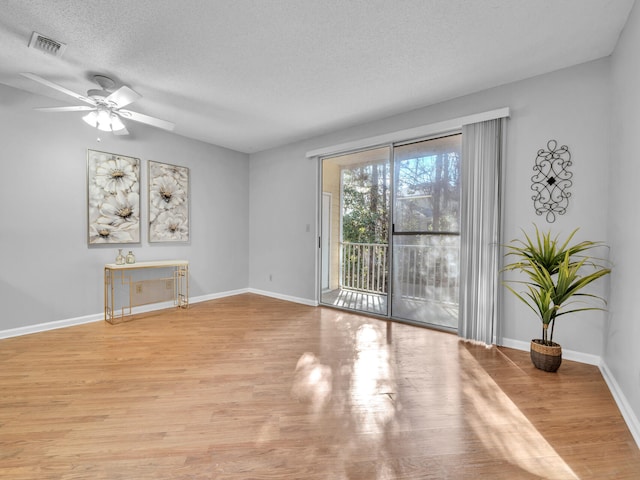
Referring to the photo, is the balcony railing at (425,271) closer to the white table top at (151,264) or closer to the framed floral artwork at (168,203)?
the white table top at (151,264)

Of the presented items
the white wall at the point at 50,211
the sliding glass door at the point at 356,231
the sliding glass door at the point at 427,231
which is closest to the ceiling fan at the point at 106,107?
the white wall at the point at 50,211

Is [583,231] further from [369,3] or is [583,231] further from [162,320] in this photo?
[162,320]

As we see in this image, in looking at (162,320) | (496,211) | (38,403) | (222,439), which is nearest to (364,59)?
(496,211)

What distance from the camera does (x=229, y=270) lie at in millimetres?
5172

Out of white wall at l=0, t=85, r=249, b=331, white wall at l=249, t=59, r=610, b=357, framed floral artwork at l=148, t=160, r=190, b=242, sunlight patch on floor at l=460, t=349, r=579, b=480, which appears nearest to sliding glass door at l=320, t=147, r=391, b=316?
white wall at l=249, t=59, r=610, b=357

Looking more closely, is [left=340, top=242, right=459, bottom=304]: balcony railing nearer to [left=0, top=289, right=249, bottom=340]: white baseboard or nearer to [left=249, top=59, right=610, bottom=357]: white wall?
[left=249, top=59, right=610, bottom=357]: white wall

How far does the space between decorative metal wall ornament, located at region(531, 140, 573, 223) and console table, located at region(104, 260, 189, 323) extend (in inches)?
174

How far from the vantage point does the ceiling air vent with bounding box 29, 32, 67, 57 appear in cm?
219

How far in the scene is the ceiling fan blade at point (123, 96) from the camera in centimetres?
249

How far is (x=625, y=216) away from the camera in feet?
6.52

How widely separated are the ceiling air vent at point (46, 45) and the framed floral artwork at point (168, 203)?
6.07ft

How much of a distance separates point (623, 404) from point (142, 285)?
199 inches

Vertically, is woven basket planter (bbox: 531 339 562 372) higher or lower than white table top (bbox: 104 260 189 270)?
lower

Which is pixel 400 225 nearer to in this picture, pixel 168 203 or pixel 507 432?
pixel 507 432
